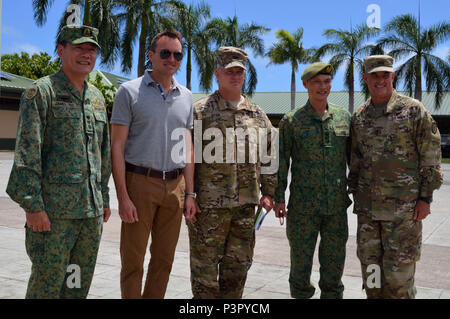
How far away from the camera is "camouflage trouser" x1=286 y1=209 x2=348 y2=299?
3.80 meters

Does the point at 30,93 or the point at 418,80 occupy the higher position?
the point at 418,80

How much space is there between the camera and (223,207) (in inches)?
137

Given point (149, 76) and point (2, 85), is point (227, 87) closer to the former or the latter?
point (149, 76)

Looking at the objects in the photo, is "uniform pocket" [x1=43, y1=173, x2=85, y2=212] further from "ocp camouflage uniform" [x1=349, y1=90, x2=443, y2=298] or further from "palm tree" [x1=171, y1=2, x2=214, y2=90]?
"palm tree" [x1=171, y1=2, x2=214, y2=90]

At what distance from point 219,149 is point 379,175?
1.29 meters

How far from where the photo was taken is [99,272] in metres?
4.79

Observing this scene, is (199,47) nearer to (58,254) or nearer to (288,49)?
(288,49)

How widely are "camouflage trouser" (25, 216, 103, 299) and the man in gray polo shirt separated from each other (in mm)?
356

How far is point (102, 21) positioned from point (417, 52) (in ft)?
62.4

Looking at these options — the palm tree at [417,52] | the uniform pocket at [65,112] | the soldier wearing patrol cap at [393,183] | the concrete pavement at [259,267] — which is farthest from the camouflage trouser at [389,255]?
the palm tree at [417,52]

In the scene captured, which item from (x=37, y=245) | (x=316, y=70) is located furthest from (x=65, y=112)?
Answer: (x=316, y=70)

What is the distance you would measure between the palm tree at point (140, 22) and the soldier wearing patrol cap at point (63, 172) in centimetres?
1962

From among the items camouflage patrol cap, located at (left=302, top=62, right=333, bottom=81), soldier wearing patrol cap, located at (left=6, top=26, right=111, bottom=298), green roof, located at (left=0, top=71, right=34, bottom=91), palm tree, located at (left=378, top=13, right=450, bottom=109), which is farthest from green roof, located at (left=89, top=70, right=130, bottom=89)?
soldier wearing patrol cap, located at (left=6, top=26, right=111, bottom=298)

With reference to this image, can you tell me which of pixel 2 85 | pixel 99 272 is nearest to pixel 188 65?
pixel 2 85
